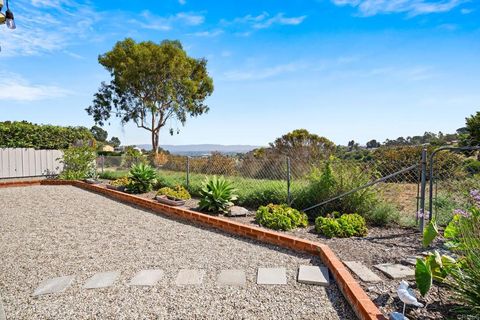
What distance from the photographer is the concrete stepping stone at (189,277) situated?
10.6 ft

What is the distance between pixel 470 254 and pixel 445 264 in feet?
1.67

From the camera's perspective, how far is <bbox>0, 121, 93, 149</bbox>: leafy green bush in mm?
13555

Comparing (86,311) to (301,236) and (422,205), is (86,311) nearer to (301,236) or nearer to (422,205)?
(301,236)

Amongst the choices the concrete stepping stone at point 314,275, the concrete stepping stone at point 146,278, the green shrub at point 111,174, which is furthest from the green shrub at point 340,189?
the green shrub at point 111,174

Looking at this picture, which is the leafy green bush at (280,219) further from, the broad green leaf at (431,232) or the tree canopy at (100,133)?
the tree canopy at (100,133)

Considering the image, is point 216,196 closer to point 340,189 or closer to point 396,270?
point 340,189

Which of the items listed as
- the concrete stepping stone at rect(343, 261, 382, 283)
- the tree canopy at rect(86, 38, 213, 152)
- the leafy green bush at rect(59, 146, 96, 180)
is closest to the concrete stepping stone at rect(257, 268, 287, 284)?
the concrete stepping stone at rect(343, 261, 382, 283)

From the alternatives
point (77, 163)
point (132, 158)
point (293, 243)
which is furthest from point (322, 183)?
point (77, 163)

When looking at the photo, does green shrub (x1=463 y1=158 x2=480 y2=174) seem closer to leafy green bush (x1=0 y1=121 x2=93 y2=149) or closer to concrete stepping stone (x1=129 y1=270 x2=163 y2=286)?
concrete stepping stone (x1=129 y1=270 x2=163 y2=286)

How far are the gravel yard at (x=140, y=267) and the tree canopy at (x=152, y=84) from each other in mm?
18007

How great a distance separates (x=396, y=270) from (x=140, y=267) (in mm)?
2975

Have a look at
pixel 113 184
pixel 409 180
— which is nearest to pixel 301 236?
pixel 409 180

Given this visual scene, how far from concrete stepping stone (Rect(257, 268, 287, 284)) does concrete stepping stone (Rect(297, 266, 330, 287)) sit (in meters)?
0.18

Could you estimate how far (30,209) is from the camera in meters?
7.55
